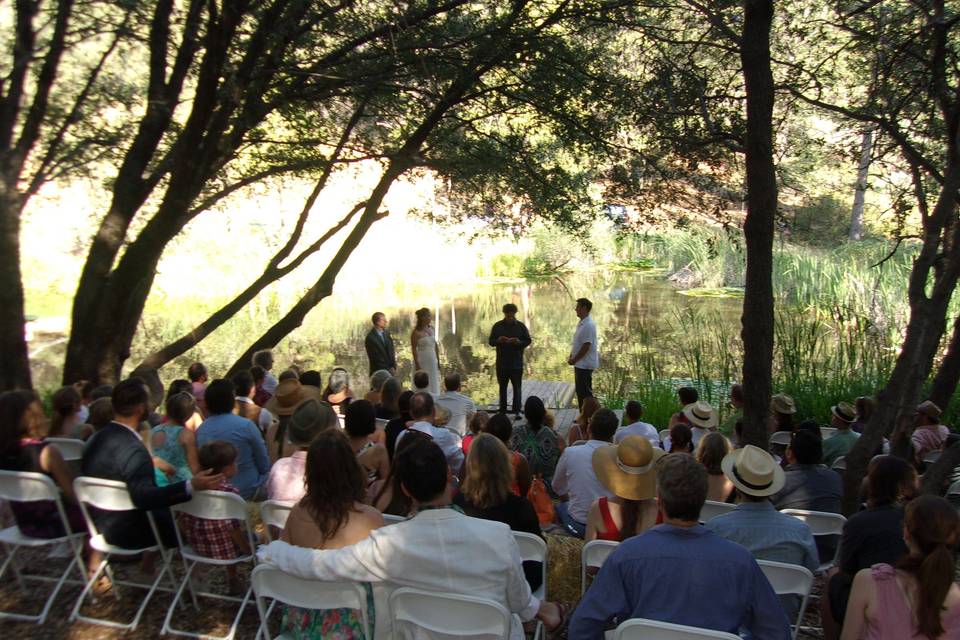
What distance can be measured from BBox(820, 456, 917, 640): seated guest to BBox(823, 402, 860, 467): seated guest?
2358mm

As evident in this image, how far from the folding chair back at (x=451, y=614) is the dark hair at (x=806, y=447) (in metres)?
2.46

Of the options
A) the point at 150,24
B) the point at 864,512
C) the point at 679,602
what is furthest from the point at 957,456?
the point at 150,24

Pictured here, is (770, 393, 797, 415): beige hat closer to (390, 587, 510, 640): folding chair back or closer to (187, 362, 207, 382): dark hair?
(390, 587, 510, 640): folding chair back

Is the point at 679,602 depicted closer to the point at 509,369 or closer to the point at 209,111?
the point at 209,111

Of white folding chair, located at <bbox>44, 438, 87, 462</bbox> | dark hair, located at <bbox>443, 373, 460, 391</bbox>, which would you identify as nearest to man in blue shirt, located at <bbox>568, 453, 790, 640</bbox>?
white folding chair, located at <bbox>44, 438, 87, 462</bbox>

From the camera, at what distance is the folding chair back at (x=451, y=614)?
102 inches

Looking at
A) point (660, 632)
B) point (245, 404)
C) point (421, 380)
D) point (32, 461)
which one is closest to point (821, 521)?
point (660, 632)

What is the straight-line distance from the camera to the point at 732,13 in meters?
7.48

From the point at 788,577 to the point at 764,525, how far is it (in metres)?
0.28

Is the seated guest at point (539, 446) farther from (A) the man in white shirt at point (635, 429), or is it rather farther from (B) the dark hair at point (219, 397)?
(B) the dark hair at point (219, 397)

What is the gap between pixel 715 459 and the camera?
4422mm

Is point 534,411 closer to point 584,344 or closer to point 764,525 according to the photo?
point 764,525

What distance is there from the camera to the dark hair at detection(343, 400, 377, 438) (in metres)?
4.52

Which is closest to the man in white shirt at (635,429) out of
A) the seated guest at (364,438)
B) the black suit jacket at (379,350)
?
the seated guest at (364,438)
